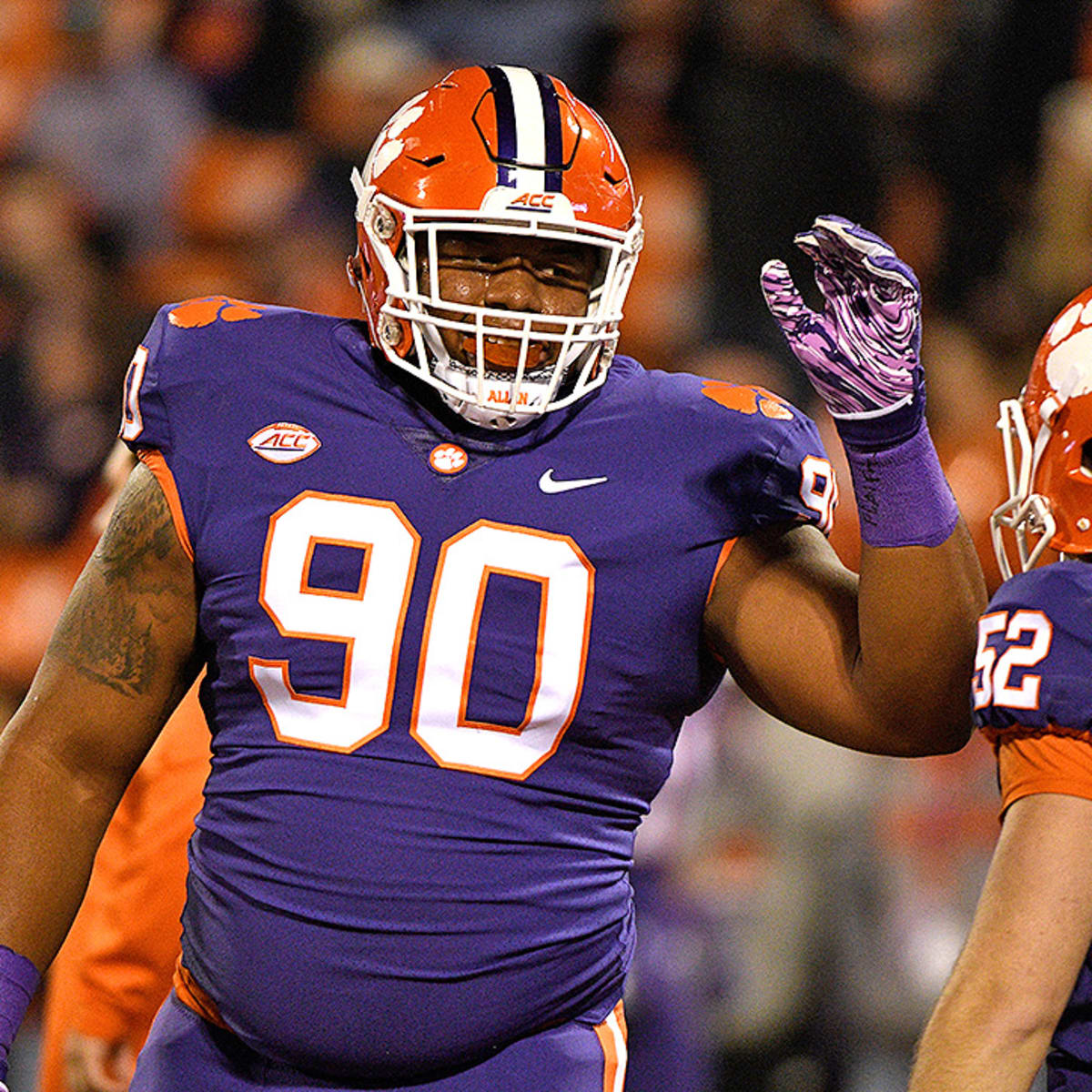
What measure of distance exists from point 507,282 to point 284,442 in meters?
0.26

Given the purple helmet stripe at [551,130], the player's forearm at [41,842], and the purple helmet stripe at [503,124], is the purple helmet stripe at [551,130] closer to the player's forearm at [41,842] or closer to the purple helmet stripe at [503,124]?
the purple helmet stripe at [503,124]

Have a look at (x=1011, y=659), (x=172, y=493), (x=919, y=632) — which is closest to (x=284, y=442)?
(x=172, y=493)

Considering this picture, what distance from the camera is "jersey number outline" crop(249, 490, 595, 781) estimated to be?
155 cm

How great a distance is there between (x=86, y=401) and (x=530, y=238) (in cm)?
282

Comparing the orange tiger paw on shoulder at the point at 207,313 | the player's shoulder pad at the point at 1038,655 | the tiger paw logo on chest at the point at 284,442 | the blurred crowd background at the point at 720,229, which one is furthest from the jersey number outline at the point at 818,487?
the blurred crowd background at the point at 720,229

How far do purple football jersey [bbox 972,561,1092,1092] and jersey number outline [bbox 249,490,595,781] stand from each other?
1.35 feet

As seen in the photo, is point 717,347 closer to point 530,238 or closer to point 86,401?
point 86,401

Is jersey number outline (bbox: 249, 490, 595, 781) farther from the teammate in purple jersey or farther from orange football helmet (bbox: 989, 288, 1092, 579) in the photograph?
orange football helmet (bbox: 989, 288, 1092, 579)

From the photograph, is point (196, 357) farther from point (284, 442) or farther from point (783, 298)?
point (783, 298)

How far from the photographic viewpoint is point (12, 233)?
14.7ft

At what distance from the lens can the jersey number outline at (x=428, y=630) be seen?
1554 mm

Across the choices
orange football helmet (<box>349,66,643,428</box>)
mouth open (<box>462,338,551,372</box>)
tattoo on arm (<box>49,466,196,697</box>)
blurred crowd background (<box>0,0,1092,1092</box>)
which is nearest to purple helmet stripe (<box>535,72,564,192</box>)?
orange football helmet (<box>349,66,643,428</box>)

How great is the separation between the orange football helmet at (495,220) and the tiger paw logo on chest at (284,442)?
11 centimetres

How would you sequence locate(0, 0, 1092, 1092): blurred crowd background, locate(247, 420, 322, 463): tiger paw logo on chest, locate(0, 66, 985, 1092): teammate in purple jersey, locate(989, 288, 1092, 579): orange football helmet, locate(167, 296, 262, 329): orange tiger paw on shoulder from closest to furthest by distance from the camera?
locate(989, 288, 1092, 579): orange football helmet → locate(0, 66, 985, 1092): teammate in purple jersey → locate(247, 420, 322, 463): tiger paw logo on chest → locate(167, 296, 262, 329): orange tiger paw on shoulder → locate(0, 0, 1092, 1092): blurred crowd background
